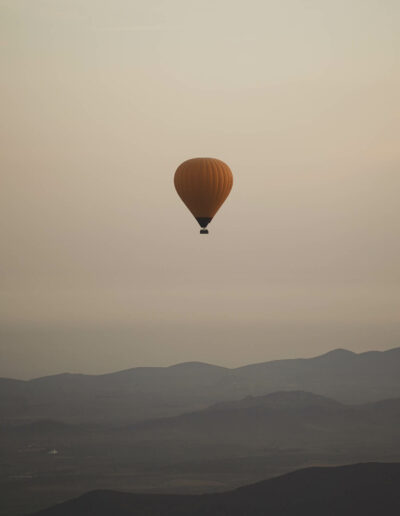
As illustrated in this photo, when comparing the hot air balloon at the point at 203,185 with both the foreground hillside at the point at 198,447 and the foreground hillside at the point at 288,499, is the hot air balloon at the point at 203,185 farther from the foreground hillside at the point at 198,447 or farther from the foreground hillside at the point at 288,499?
the foreground hillside at the point at 198,447

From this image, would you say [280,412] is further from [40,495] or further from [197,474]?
[40,495]

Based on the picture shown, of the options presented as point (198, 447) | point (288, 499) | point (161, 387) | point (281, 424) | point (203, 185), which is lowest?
point (288, 499)

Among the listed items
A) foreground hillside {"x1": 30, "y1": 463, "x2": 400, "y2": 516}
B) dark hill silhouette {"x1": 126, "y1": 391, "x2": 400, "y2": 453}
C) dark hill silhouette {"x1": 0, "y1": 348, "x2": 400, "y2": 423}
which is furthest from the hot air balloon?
dark hill silhouette {"x1": 126, "y1": 391, "x2": 400, "y2": 453}

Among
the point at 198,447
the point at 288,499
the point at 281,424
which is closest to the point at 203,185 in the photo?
the point at 288,499

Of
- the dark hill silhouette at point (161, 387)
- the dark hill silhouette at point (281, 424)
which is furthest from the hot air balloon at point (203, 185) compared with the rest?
the dark hill silhouette at point (281, 424)

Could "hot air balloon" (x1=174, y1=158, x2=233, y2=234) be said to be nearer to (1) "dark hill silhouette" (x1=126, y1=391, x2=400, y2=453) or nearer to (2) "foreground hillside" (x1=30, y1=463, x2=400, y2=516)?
(2) "foreground hillside" (x1=30, y1=463, x2=400, y2=516)

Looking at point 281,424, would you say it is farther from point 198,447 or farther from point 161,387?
point 161,387
